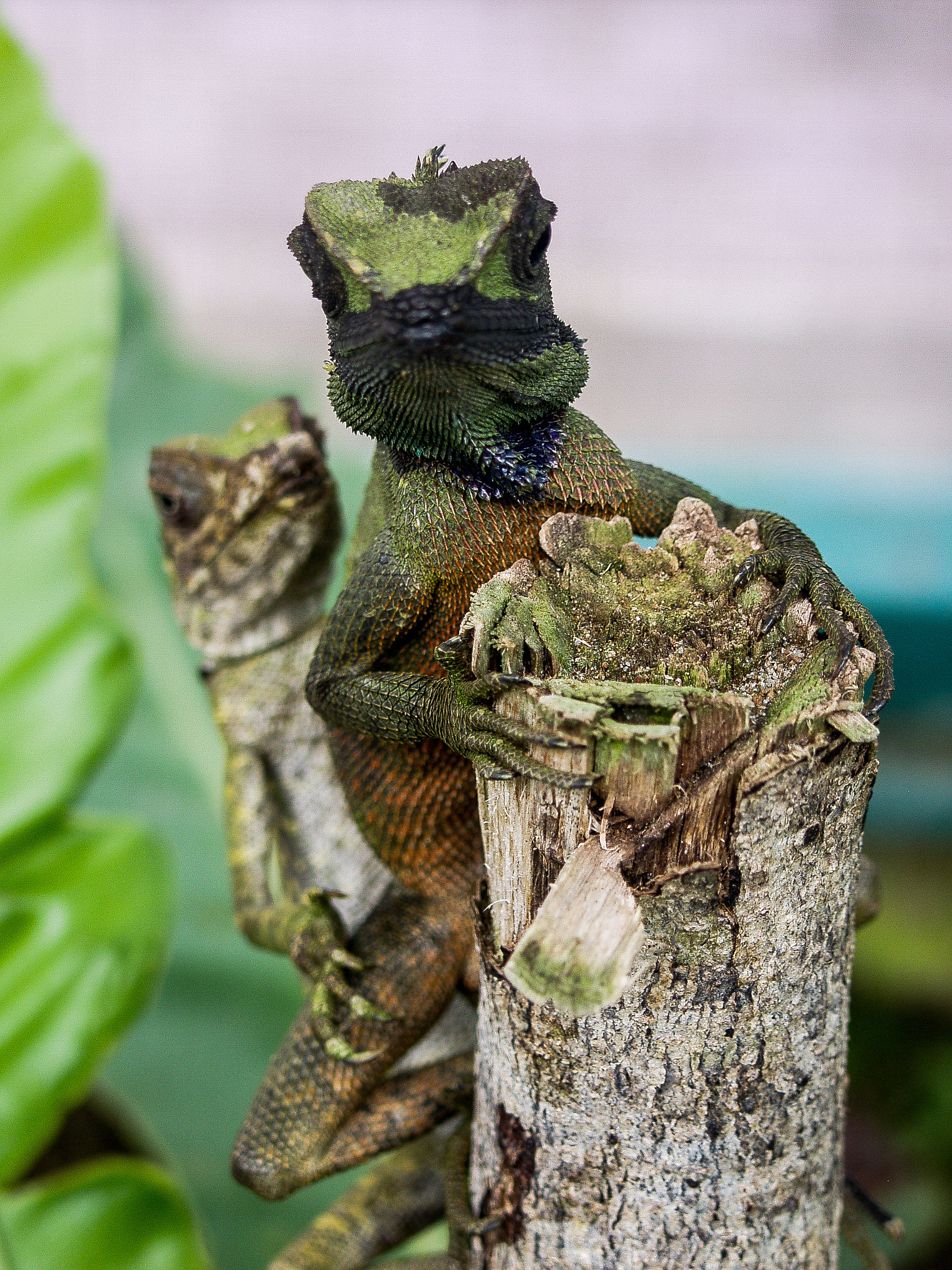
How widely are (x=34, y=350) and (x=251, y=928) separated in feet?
4.66

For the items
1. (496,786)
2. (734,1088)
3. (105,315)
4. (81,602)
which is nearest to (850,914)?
(734,1088)

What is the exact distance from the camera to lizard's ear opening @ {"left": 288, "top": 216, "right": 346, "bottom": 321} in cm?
134

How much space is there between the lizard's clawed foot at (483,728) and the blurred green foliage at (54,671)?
145 centimetres

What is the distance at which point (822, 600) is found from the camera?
141 cm

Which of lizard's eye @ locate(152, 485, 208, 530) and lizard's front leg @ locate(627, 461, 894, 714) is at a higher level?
lizard's front leg @ locate(627, 461, 894, 714)

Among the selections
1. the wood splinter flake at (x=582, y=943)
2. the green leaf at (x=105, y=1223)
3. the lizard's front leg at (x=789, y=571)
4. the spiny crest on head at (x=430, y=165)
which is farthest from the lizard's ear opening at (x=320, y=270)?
the green leaf at (x=105, y=1223)

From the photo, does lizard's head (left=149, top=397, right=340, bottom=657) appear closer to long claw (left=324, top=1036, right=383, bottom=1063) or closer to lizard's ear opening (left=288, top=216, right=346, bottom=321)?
lizard's ear opening (left=288, top=216, right=346, bottom=321)

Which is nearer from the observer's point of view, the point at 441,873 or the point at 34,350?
the point at 441,873

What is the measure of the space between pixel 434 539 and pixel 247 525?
67 cm

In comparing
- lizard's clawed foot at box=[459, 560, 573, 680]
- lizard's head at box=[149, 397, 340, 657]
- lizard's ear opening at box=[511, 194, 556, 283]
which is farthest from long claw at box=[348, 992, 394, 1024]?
lizard's ear opening at box=[511, 194, 556, 283]

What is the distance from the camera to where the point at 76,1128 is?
3355 mm

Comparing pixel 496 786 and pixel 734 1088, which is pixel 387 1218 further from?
pixel 496 786

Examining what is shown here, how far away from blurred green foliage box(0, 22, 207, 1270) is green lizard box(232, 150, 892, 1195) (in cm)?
90

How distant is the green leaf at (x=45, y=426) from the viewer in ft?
8.17
